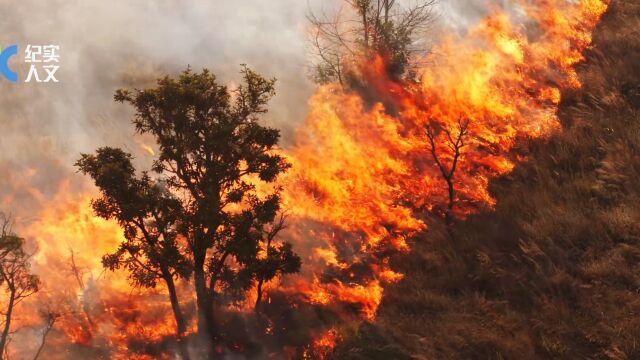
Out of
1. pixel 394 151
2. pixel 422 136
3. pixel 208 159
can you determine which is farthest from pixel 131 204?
pixel 422 136

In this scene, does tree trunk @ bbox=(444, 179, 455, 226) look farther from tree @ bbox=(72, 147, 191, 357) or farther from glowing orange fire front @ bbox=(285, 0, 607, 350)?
tree @ bbox=(72, 147, 191, 357)

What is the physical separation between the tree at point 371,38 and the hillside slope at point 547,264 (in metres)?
7.86

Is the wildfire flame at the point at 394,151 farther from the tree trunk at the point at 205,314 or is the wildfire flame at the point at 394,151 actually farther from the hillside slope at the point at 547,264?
the tree trunk at the point at 205,314

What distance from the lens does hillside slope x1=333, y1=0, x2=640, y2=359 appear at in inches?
356

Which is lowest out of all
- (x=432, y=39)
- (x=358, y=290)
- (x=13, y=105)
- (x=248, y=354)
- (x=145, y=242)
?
(x=248, y=354)

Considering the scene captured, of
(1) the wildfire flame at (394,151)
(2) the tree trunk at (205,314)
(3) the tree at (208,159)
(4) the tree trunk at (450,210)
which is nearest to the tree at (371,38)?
(1) the wildfire flame at (394,151)

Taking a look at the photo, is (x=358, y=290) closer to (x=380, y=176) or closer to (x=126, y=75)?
(x=380, y=176)

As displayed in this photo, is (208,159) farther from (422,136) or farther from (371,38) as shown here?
(371,38)

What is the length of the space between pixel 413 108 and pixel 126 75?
21029 millimetres

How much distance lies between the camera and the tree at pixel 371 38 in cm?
2219

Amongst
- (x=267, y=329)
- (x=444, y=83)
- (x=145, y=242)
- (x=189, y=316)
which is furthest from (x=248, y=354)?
(x=444, y=83)

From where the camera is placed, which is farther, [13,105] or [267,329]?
[13,105]

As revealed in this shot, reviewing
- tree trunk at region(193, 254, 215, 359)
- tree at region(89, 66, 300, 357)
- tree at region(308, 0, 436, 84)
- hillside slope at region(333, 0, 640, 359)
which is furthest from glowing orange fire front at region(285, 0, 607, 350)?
tree trunk at region(193, 254, 215, 359)

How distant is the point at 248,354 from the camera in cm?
1570
